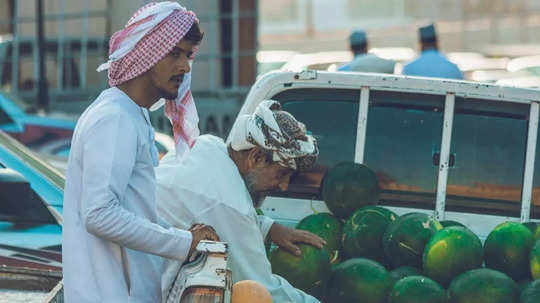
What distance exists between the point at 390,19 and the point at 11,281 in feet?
131

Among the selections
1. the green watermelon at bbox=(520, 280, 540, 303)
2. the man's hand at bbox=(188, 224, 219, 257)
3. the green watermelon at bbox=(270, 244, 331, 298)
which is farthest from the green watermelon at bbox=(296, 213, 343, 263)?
the man's hand at bbox=(188, 224, 219, 257)

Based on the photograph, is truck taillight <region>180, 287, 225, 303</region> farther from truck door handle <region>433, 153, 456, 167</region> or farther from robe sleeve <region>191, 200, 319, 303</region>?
truck door handle <region>433, 153, 456, 167</region>

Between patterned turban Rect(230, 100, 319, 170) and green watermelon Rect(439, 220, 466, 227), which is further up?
patterned turban Rect(230, 100, 319, 170)

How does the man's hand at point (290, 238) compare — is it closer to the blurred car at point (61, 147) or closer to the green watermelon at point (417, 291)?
the green watermelon at point (417, 291)

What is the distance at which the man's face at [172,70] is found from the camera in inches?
152

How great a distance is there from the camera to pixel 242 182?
4406mm

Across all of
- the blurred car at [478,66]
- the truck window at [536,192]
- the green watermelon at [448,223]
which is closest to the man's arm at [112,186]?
the green watermelon at [448,223]

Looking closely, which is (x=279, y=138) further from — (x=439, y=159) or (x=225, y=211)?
(x=439, y=159)

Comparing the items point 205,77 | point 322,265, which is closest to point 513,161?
point 322,265

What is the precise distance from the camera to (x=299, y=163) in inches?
174

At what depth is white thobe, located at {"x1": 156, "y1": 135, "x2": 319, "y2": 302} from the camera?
4289mm

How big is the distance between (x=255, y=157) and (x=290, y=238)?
527 mm

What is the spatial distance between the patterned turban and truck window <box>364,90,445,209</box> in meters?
1.29

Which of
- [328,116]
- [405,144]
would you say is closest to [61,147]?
[328,116]
